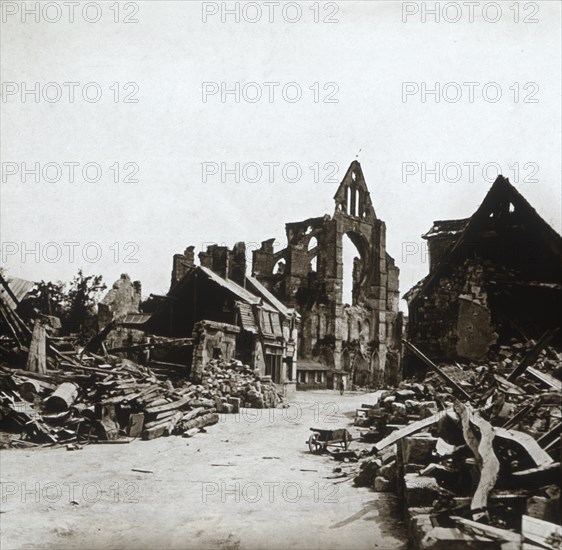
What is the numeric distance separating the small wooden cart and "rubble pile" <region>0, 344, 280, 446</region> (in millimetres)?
3733

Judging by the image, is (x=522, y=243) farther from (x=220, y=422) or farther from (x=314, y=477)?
(x=220, y=422)

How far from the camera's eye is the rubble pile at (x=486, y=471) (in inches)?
175

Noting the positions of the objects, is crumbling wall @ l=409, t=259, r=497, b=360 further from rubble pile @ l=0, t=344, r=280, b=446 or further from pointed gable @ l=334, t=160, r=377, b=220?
pointed gable @ l=334, t=160, r=377, b=220

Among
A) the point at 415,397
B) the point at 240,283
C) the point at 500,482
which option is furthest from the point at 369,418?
the point at 240,283

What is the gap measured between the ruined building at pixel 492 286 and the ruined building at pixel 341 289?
29.2 m

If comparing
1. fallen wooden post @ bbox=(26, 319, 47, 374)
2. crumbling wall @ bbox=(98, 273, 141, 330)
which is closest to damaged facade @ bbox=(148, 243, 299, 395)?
fallen wooden post @ bbox=(26, 319, 47, 374)

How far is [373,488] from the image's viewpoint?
7.95 meters

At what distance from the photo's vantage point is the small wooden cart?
36.7ft

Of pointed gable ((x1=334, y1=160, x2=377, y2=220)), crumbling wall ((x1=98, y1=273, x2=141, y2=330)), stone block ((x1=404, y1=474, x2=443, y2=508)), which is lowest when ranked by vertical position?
stone block ((x1=404, y1=474, x2=443, y2=508))

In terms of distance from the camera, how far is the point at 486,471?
5.24m

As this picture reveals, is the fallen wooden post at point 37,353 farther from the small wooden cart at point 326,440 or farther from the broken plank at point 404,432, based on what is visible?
the broken plank at point 404,432

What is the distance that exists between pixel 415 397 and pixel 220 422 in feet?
20.5

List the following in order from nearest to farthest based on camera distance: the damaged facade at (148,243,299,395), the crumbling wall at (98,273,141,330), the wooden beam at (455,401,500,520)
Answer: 1. the wooden beam at (455,401,500,520)
2. the damaged facade at (148,243,299,395)
3. the crumbling wall at (98,273,141,330)

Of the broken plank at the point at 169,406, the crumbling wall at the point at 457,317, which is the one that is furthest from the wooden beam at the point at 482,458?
the broken plank at the point at 169,406
